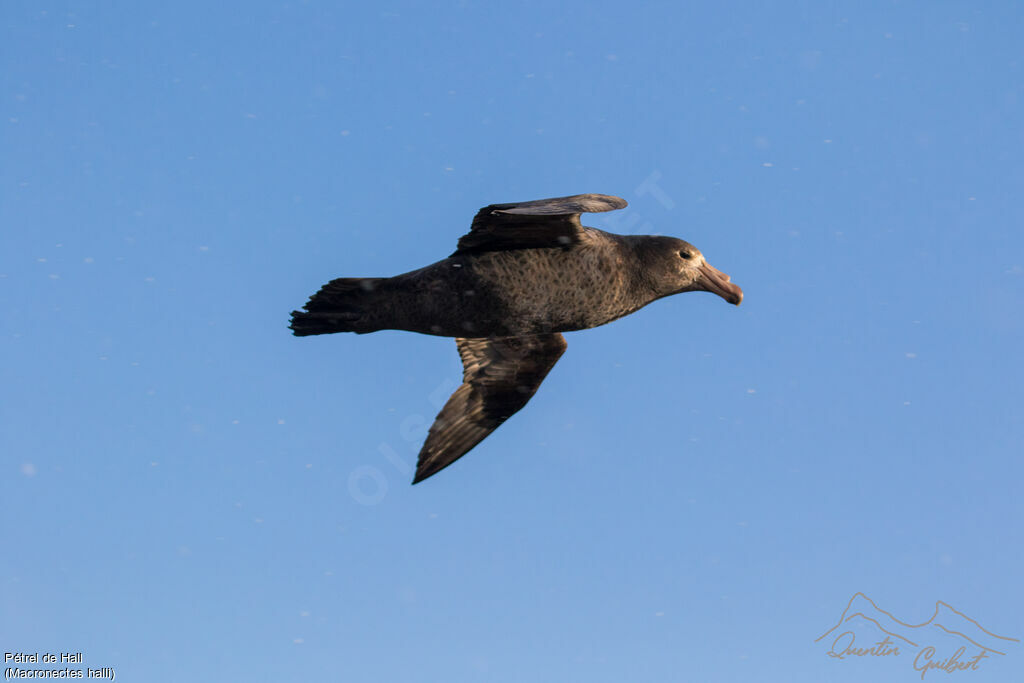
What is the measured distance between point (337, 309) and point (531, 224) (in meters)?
1.66

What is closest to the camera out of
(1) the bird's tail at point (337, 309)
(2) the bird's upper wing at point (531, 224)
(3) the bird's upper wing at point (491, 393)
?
(2) the bird's upper wing at point (531, 224)

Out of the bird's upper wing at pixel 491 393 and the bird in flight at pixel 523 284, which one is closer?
the bird in flight at pixel 523 284

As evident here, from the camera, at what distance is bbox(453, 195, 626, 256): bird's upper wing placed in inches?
300

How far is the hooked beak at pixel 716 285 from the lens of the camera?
28.9ft

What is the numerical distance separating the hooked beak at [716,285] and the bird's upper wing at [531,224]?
3.79 ft

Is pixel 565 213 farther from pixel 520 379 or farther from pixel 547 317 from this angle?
pixel 520 379

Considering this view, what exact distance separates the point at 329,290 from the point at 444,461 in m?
1.98

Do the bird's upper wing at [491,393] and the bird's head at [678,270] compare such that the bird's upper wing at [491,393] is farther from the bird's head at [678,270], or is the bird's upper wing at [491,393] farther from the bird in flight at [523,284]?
the bird's head at [678,270]

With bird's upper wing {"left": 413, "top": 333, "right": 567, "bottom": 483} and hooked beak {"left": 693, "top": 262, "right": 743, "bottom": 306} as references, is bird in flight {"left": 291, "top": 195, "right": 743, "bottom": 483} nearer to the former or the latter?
hooked beak {"left": 693, "top": 262, "right": 743, "bottom": 306}

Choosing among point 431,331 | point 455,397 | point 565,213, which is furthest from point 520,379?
point 565,213

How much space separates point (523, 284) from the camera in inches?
327

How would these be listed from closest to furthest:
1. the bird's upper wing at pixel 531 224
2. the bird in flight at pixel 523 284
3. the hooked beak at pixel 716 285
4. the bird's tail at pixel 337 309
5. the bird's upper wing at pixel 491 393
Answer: the bird's upper wing at pixel 531 224
the bird in flight at pixel 523 284
the bird's tail at pixel 337 309
the hooked beak at pixel 716 285
the bird's upper wing at pixel 491 393

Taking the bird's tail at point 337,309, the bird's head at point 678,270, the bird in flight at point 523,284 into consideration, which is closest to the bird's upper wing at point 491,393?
the bird in flight at point 523,284

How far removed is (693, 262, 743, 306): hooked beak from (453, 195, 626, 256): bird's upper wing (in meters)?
1.15
